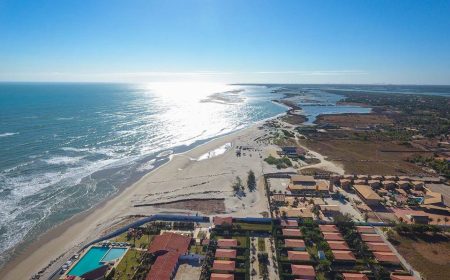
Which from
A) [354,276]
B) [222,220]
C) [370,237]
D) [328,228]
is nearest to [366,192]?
[370,237]

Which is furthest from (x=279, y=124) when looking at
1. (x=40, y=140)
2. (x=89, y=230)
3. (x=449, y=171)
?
(x=89, y=230)

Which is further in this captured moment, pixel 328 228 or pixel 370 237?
pixel 328 228

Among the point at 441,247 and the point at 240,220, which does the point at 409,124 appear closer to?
the point at 441,247

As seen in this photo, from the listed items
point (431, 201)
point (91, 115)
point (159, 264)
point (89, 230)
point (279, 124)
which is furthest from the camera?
point (91, 115)

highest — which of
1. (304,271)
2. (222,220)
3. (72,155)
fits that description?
(72,155)

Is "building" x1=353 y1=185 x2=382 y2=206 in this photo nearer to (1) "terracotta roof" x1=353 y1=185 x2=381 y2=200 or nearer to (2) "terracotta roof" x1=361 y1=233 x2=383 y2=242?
(1) "terracotta roof" x1=353 y1=185 x2=381 y2=200

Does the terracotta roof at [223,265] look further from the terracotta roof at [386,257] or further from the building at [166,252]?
the terracotta roof at [386,257]

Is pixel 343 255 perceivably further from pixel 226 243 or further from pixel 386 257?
pixel 226 243
